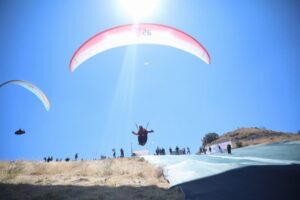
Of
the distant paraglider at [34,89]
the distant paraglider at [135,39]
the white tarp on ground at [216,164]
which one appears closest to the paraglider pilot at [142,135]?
the white tarp on ground at [216,164]

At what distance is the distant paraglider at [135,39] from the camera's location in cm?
1280

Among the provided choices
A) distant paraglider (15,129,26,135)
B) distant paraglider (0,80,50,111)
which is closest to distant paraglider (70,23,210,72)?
distant paraglider (0,80,50,111)

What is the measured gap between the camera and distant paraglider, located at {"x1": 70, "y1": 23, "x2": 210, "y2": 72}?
42.0 ft

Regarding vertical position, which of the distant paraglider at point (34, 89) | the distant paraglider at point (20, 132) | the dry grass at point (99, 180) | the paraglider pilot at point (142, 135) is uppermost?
the distant paraglider at point (34, 89)

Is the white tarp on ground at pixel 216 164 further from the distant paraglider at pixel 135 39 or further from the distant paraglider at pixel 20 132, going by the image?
the distant paraglider at pixel 20 132

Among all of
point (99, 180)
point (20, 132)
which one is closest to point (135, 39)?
point (99, 180)

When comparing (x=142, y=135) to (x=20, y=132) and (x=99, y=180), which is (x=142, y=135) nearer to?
(x=99, y=180)

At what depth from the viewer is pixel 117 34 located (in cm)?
1289

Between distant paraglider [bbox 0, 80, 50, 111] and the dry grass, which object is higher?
distant paraglider [bbox 0, 80, 50, 111]

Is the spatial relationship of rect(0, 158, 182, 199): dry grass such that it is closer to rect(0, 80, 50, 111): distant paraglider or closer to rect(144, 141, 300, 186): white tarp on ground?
rect(144, 141, 300, 186): white tarp on ground

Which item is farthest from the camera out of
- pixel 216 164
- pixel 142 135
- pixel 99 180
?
pixel 216 164

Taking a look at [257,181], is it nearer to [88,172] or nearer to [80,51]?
[88,172]

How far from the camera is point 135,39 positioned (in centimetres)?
1357

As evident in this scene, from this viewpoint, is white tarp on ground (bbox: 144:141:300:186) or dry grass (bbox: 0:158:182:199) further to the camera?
white tarp on ground (bbox: 144:141:300:186)
